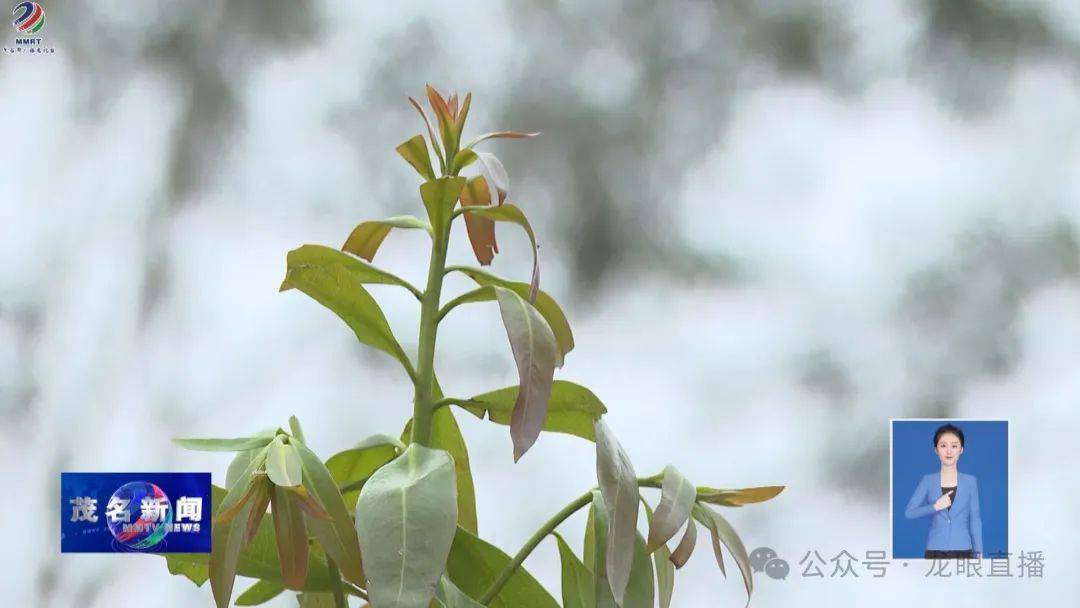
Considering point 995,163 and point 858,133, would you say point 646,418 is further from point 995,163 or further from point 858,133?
point 995,163

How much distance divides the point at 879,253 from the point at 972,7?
399mm

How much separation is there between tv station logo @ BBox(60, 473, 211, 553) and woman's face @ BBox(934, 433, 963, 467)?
1.03 metres

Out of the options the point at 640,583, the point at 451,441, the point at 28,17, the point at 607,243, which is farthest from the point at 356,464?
the point at 28,17

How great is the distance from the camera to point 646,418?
5.68 ft

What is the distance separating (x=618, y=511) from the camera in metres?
0.98

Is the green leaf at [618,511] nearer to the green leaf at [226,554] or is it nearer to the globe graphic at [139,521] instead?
the green leaf at [226,554]

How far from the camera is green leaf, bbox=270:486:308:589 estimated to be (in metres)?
0.93

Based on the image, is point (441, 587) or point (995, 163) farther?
point (995, 163)

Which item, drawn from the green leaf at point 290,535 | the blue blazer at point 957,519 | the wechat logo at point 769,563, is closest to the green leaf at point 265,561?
the green leaf at point 290,535

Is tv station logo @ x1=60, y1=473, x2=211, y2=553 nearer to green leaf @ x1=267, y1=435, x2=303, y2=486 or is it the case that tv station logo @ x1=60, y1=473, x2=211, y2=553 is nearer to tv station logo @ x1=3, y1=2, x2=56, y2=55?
green leaf @ x1=267, y1=435, x2=303, y2=486

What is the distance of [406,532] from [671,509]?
247 mm

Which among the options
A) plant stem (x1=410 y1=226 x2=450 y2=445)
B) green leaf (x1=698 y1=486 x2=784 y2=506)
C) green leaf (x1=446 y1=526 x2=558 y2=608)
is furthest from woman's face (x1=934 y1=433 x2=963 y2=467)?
plant stem (x1=410 y1=226 x2=450 y2=445)

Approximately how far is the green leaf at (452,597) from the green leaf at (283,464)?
18 cm

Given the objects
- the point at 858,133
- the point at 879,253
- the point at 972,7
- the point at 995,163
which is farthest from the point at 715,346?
the point at 972,7
